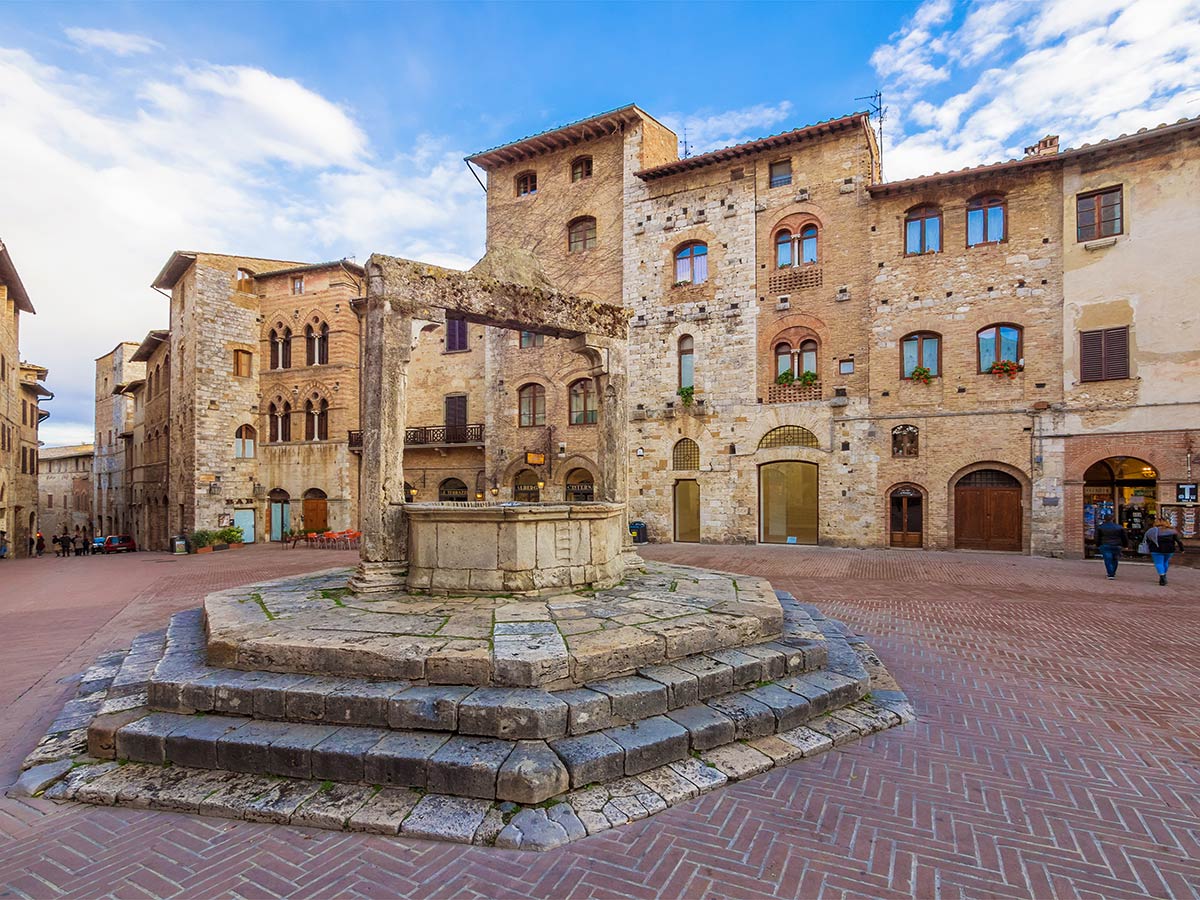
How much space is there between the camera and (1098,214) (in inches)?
634

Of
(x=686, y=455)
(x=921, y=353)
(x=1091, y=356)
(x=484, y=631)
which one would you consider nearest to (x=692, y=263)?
(x=686, y=455)

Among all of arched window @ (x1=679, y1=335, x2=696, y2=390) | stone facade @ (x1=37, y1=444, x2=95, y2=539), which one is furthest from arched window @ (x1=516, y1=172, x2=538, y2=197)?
stone facade @ (x1=37, y1=444, x2=95, y2=539)

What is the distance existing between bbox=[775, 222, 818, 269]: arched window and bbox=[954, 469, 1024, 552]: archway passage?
8.20 m

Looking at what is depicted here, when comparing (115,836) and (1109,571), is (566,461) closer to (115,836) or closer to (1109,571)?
(1109,571)

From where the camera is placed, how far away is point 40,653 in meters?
7.41

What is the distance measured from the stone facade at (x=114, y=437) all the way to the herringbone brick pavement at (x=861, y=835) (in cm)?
3747

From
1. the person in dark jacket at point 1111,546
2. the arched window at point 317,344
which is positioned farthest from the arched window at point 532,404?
the person in dark jacket at point 1111,546

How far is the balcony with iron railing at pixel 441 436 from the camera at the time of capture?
24.5 metres

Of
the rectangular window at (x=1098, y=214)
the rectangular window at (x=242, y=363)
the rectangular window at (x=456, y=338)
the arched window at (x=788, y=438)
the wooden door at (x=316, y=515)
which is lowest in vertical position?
the wooden door at (x=316, y=515)

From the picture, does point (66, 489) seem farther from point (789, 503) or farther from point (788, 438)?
point (788, 438)

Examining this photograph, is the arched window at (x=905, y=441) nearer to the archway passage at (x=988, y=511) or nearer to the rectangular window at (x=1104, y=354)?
the archway passage at (x=988, y=511)

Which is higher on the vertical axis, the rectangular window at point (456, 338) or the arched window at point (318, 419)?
the rectangular window at point (456, 338)

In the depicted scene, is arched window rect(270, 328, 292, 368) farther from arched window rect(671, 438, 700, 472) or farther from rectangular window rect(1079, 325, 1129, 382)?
rectangular window rect(1079, 325, 1129, 382)

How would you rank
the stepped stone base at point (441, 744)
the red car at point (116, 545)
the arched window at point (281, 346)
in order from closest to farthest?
the stepped stone base at point (441, 744)
the arched window at point (281, 346)
the red car at point (116, 545)
